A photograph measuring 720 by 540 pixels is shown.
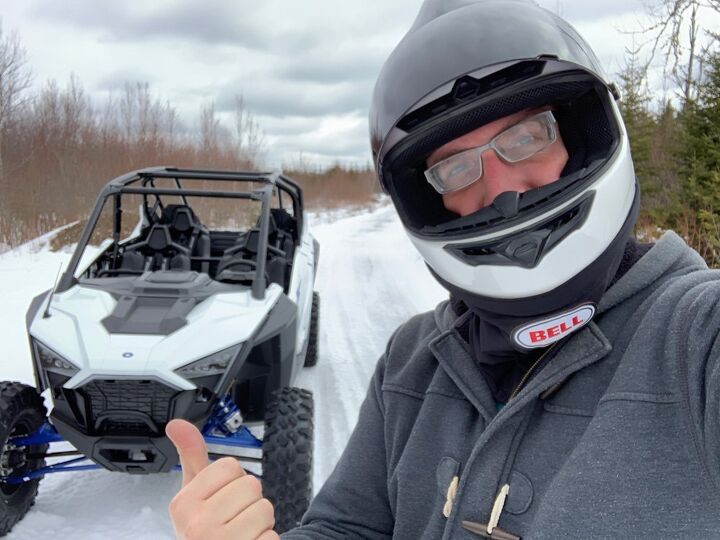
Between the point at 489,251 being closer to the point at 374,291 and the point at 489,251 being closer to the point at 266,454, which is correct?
the point at 266,454

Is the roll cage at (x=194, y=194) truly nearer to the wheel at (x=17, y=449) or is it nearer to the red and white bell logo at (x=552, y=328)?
Result: the wheel at (x=17, y=449)

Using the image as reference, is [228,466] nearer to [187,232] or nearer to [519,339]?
[519,339]

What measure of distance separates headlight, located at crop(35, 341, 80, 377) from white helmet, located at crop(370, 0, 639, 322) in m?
1.98

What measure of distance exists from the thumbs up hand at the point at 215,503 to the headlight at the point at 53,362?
196 centimetres

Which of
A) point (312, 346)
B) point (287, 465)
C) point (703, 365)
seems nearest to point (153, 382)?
point (287, 465)

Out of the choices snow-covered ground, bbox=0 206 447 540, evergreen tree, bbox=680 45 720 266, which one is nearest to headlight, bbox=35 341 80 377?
snow-covered ground, bbox=0 206 447 540

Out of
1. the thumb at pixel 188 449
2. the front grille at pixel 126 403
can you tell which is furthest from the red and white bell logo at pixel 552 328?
the front grille at pixel 126 403

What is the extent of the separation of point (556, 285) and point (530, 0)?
75cm

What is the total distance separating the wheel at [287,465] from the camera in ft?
8.78

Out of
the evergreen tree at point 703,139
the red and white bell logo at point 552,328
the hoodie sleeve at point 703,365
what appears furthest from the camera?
the evergreen tree at point 703,139

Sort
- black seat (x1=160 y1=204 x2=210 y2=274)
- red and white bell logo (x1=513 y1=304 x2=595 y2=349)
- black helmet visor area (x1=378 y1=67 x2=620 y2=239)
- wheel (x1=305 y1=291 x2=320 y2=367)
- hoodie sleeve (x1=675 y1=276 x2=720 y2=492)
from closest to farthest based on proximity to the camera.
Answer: hoodie sleeve (x1=675 y1=276 x2=720 y2=492)
red and white bell logo (x1=513 y1=304 x2=595 y2=349)
black helmet visor area (x1=378 y1=67 x2=620 y2=239)
wheel (x1=305 y1=291 x2=320 y2=367)
black seat (x1=160 y1=204 x2=210 y2=274)

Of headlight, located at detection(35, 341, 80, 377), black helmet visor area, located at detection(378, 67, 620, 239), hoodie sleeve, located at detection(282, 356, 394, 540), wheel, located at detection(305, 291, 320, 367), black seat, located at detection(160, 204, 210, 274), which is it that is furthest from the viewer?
black seat, located at detection(160, 204, 210, 274)

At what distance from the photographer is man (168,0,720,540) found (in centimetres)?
83

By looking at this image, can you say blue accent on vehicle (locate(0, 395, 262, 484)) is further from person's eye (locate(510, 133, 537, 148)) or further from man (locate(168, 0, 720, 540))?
person's eye (locate(510, 133, 537, 148))
